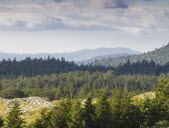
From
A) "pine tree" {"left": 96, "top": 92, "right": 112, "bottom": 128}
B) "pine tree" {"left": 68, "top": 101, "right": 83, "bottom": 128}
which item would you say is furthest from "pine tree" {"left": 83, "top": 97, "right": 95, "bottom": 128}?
"pine tree" {"left": 68, "top": 101, "right": 83, "bottom": 128}

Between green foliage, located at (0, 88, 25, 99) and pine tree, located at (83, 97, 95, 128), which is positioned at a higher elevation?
pine tree, located at (83, 97, 95, 128)

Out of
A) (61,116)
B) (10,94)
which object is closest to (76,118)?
(61,116)

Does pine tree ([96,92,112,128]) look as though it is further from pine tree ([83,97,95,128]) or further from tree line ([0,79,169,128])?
pine tree ([83,97,95,128])

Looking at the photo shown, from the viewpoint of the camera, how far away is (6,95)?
154 m

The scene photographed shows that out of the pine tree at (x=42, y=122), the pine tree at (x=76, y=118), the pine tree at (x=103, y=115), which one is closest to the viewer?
the pine tree at (x=42, y=122)

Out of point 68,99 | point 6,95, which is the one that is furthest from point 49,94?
point 68,99

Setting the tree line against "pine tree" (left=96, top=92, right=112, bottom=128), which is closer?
the tree line

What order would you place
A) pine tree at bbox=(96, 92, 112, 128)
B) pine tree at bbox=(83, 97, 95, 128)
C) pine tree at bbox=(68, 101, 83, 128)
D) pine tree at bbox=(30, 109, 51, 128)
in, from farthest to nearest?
pine tree at bbox=(83, 97, 95, 128)
pine tree at bbox=(96, 92, 112, 128)
pine tree at bbox=(68, 101, 83, 128)
pine tree at bbox=(30, 109, 51, 128)

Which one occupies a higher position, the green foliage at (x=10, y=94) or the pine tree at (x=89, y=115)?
the pine tree at (x=89, y=115)

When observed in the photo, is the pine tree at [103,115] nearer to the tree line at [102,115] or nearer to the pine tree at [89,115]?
the tree line at [102,115]

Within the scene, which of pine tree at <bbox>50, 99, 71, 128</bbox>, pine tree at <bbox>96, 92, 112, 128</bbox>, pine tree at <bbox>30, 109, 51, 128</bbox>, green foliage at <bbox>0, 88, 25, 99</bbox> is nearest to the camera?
pine tree at <bbox>30, 109, 51, 128</bbox>

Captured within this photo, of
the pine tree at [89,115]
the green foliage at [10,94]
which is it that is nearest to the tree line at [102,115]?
the pine tree at [89,115]

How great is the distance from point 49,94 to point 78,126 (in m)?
126

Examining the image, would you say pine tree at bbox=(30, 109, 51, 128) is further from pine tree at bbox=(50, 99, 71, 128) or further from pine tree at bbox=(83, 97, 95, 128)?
pine tree at bbox=(83, 97, 95, 128)
